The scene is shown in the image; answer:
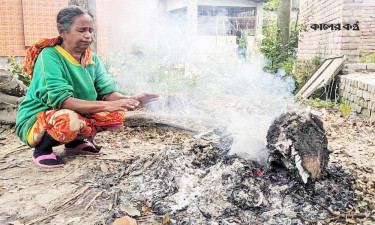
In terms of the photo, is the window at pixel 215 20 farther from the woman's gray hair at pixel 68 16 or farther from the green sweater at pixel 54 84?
the woman's gray hair at pixel 68 16

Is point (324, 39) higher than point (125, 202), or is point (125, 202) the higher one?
point (324, 39)

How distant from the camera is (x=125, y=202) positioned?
7.95ft

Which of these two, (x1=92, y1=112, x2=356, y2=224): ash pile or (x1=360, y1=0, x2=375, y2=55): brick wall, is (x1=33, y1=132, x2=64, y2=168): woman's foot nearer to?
(x1=92, y1=112, x2=356, y2=224): ash pile

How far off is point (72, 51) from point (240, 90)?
5.14m

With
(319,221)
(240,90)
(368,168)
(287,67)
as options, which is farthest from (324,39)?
(319,221)

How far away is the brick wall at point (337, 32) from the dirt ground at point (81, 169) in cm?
198

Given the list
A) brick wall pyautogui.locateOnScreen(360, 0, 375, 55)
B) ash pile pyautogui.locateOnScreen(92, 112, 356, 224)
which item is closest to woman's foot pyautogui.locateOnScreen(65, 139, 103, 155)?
ash pile pyautogui.locateOnScreen(92, 112, 356, 224)

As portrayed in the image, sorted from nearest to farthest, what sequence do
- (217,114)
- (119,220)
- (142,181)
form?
(119,220) → (142,181) → (217,114)

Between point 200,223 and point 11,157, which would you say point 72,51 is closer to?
point 11,157

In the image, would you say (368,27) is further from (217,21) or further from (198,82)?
(217,21)

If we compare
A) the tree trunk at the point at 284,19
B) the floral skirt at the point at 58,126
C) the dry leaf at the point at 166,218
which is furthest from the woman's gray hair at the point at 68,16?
the tree trunk at the point at 284,19

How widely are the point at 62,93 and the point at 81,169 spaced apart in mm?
851

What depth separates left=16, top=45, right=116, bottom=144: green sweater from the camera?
9.28 feet

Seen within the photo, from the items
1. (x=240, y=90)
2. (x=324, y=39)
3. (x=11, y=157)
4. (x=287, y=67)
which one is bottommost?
(x=11, y=157)
